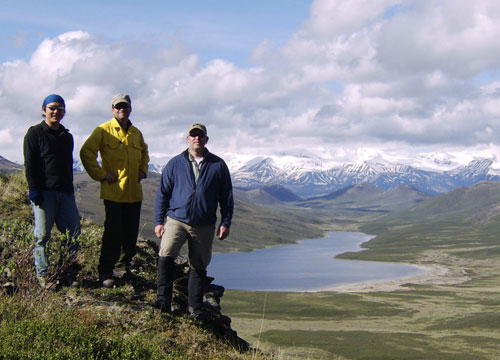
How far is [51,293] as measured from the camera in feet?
29.9

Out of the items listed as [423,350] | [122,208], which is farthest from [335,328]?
[122,208]

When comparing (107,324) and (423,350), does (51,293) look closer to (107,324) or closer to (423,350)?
(107,324)

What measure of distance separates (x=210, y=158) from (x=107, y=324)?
3.63 metres

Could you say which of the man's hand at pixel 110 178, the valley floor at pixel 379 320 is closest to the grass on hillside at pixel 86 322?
the man's hand at pixel 110 178

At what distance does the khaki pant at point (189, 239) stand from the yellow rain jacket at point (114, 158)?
4.75ft

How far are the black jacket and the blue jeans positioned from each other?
200 mm

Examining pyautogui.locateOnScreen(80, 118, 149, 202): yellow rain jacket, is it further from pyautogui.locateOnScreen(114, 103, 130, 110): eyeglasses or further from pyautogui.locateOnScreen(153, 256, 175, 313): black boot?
pyautogui.locateOnScreen(153, 256, 175, 313): black boot

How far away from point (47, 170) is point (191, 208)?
2893mm

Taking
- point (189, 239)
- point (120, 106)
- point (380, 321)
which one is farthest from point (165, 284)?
point (380, 321)

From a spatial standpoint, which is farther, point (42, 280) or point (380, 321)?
point (380, 321)

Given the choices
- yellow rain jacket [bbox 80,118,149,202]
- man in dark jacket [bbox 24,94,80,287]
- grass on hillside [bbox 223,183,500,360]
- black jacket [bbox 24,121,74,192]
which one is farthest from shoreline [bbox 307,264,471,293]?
black jacket [bbox 24,121,74,192]

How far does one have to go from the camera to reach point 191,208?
31.6 ft

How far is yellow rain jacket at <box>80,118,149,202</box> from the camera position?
1051 cm

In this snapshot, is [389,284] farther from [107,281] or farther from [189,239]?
[189,239]
